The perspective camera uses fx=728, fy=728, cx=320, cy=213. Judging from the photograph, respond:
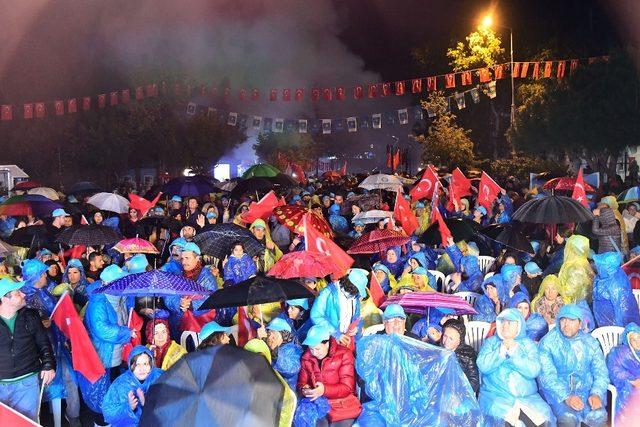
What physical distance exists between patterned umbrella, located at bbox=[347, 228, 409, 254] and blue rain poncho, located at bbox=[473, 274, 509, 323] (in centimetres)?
188

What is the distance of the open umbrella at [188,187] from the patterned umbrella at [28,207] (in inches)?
116

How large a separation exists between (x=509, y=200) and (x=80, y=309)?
10.1 metres

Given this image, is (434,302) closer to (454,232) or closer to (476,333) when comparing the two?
(476,333)

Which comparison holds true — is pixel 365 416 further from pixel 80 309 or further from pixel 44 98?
pixel 44 98

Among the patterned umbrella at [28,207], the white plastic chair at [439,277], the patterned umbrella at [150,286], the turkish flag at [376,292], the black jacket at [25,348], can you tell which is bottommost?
the white plastic chair at [439,277]

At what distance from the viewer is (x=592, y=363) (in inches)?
244

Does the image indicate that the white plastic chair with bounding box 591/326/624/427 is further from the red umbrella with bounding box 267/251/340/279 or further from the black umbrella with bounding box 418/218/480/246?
the black umbrella with bounding box 418/218/480/246

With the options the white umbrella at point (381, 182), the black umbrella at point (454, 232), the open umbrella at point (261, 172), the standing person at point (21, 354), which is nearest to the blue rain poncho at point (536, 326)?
the black umbrella at point (454, 232)

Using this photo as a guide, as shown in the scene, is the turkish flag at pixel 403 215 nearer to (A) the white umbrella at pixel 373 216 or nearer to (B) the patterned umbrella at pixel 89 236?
(A) the white umbrella at pixel 373 216

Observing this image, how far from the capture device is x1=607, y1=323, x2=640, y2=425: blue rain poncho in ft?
20.0

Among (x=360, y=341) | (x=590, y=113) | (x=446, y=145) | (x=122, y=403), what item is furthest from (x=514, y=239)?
(x=446, y=145)

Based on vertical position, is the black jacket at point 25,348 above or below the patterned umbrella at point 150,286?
below

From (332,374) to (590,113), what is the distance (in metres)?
24.2

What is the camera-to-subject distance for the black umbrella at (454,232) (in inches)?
425
